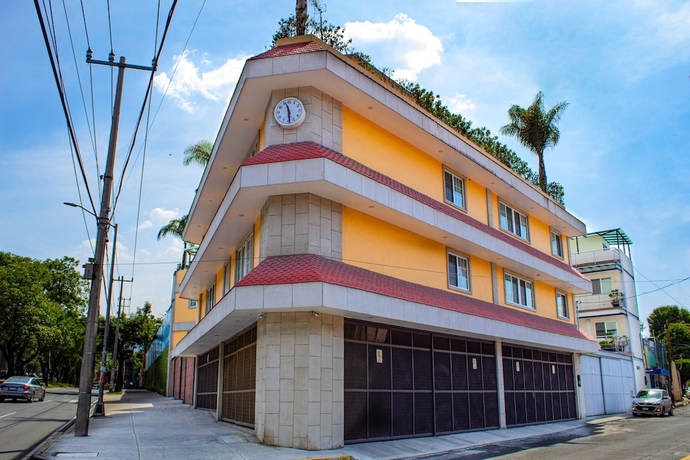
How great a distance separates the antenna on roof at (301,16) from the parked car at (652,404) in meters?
27.9

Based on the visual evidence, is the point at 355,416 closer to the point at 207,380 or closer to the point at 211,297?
the point at 207,380

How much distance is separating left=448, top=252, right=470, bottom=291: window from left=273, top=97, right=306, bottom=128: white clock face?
27.2 ft

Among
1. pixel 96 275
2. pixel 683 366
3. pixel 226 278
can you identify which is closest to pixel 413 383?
pixel 226 278

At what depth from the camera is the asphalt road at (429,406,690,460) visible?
14.2 meters

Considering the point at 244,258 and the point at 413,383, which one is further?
the point at 244,258

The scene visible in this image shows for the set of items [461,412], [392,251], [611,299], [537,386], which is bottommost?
[461,412]

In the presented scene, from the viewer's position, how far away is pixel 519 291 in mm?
25875

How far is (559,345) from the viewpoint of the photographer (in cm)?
2525

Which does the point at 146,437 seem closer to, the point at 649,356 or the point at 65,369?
the point at 649,356

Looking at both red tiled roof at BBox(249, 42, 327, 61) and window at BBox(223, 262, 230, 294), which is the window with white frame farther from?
red tiled roof at BBox(249, 42, 327, 61)

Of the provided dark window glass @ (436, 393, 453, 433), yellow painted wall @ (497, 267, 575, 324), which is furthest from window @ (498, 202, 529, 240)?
dark window glass @ (436, 393, 453, 433)

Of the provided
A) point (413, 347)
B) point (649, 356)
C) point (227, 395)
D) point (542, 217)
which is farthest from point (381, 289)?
point (649, 356)

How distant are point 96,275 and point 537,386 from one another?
62.9ft

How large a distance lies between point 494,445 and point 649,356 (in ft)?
137
